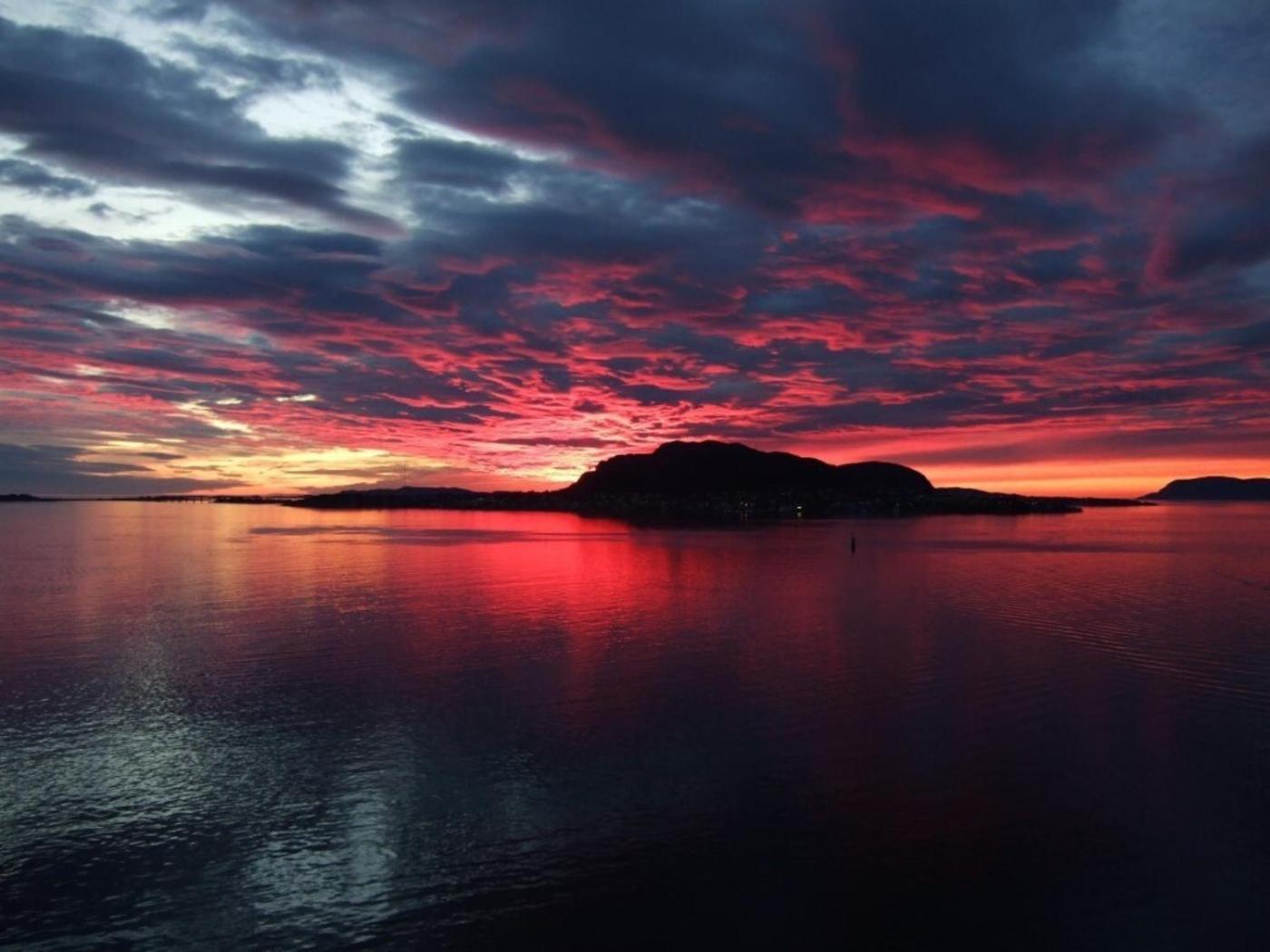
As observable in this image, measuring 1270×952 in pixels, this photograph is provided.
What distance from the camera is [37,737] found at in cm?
2258

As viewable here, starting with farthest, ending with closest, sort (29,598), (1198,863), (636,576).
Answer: (636,576), (29,598), (1198,863)

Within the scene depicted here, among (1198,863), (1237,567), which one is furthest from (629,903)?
(1237,567)

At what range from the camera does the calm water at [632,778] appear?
14.0 m

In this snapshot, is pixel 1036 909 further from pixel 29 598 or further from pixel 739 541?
pixel 739 541

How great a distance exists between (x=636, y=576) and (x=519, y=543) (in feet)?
139

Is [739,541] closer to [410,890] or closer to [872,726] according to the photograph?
[872,726]

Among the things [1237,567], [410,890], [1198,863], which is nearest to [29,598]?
[410,890]

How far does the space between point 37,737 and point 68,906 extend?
10854mm

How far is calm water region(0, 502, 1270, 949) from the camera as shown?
13977 mm

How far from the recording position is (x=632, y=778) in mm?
19766

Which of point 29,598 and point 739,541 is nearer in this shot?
point 29,598

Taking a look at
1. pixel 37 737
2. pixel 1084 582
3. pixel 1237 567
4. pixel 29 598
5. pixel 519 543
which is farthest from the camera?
pixel 519 543

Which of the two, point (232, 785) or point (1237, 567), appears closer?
point (232, 785)

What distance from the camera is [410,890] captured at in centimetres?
1453
